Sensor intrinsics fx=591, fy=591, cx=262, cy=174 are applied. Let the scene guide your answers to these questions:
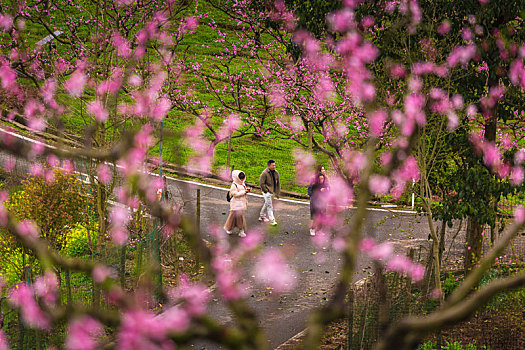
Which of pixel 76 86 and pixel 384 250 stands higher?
pixel 76 86

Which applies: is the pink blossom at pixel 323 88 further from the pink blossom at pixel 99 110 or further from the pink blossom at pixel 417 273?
the pink blossom at pixel 417 273

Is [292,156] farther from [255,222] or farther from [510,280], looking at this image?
[510,280]

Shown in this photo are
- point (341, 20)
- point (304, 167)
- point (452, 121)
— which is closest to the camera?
point (452, 121)

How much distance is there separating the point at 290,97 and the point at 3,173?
7.67 meters

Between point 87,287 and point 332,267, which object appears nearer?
point 87,287

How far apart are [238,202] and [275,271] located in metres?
1.89

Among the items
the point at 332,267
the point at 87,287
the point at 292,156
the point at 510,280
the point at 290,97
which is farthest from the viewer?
the point at 292,156

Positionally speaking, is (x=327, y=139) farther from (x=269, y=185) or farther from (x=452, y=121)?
(x=452, y=121)

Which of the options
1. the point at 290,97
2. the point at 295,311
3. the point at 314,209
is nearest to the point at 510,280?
the point at 295,311

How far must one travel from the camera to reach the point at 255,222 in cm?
1422

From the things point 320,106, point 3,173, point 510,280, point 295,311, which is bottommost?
point 295,311

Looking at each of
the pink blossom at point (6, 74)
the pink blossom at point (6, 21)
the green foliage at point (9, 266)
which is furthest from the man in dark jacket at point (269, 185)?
the pink blossom at point (6, 21)

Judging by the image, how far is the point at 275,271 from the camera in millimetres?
11531

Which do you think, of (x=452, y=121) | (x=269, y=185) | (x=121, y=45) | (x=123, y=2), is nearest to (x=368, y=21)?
(x=452, y=121)
